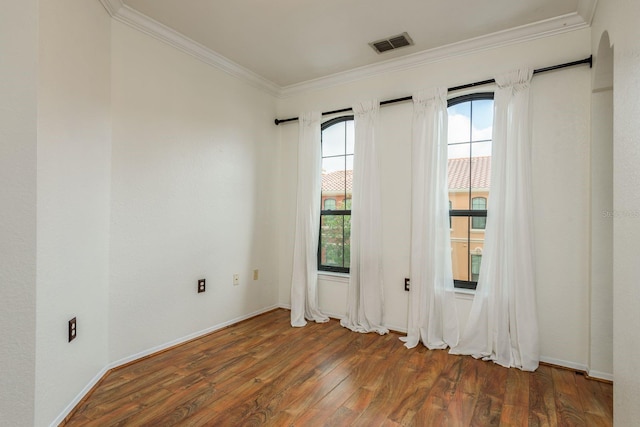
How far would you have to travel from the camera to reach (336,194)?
392 cm

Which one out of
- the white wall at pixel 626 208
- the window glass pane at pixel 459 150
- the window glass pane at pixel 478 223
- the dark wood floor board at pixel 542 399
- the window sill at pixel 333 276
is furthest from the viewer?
the window sill at pixel 333 276

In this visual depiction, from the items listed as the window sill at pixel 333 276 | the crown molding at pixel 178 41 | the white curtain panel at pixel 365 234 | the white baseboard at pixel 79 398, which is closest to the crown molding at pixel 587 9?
the white curtain panel at pixel 365 234

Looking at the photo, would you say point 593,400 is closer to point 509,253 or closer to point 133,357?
point 509,253

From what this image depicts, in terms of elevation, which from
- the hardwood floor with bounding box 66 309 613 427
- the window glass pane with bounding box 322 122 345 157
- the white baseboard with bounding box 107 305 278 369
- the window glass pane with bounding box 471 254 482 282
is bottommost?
the hardwood floor with bounding box 66 309 613 427

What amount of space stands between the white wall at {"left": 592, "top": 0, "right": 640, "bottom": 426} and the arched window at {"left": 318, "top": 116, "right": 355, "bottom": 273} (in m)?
2.42

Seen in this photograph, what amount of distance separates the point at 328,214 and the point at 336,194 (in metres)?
0.27

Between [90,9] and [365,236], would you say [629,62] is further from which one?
[90,9]

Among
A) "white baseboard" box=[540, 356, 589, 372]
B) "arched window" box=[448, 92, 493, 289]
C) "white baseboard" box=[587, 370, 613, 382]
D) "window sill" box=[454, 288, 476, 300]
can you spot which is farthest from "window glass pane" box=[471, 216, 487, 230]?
"white baseboard" box=[587, 370, 613, 382]

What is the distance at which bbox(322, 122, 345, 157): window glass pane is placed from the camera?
12.8 feet

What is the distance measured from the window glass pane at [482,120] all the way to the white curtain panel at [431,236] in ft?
0.99

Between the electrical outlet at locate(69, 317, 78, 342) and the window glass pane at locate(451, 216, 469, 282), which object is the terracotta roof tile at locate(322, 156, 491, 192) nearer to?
the window glass pane at locate(451, 216, 469, 282)

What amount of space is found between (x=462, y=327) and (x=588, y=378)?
3.01ft

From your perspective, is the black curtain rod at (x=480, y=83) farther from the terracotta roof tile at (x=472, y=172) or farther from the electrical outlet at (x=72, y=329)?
the electrical outlet at (x=72, y=329)

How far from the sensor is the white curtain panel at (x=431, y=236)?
2.98 m
